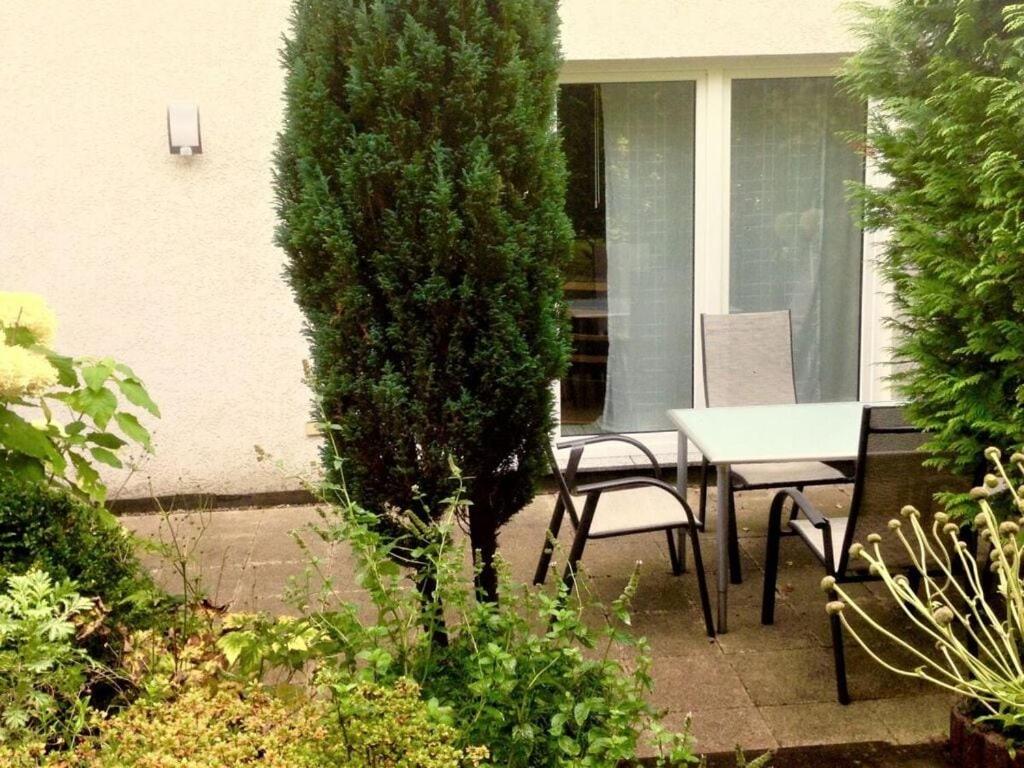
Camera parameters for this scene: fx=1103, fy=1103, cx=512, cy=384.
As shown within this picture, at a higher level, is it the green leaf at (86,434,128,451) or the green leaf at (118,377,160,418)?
the green leaf at (118,377,160,418)

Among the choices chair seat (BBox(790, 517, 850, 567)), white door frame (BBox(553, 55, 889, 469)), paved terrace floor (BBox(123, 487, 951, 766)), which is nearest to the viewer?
paved terrace floor (BBox(123, 487, 951, 766))

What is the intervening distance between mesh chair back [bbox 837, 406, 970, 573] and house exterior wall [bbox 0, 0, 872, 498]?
11.6ft

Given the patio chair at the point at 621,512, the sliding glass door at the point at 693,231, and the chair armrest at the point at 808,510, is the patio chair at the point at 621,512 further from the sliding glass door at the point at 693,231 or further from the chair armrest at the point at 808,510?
the sliding glass door at the point at 693,231

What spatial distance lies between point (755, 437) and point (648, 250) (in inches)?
100

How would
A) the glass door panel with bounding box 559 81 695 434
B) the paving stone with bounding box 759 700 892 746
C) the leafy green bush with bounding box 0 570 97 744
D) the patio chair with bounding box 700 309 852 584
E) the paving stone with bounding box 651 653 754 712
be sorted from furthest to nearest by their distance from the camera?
1. the glass door panel with bounding box 559 81 695 434
2. the patio chair with bounding box 700 309 852 584
3. the paving stone with bounding box 651 653 754 712
4. the paving stone with bounding box 759 700 892 746
5. the leafy green bush with bounding box 0 570 97 744

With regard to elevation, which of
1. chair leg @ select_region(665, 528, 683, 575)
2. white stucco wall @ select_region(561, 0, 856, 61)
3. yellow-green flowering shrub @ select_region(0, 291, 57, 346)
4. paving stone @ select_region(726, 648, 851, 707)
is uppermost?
white stucco wall @ select_region(561, 0, 856, 61)

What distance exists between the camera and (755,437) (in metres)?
4.85

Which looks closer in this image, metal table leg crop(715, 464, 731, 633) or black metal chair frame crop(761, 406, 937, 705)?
black metal chair frame crop(761, 406, 937, 705)

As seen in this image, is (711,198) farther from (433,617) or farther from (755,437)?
(433,617)

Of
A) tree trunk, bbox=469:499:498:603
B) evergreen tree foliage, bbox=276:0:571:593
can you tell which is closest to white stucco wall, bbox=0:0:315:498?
evergreen tree foliage, bbox=276:0:571:593

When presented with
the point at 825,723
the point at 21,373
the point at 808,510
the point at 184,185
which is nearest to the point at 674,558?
the point at 808,510

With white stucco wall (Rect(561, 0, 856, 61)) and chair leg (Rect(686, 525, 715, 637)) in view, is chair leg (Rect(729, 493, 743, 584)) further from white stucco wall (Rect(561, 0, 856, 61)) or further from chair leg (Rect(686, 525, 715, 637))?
white stucco wall (Rect(561, 0, 856, 61))

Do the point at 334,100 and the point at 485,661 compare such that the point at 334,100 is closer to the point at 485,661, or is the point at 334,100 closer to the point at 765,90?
the point at 485,661

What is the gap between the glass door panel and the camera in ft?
22.9
